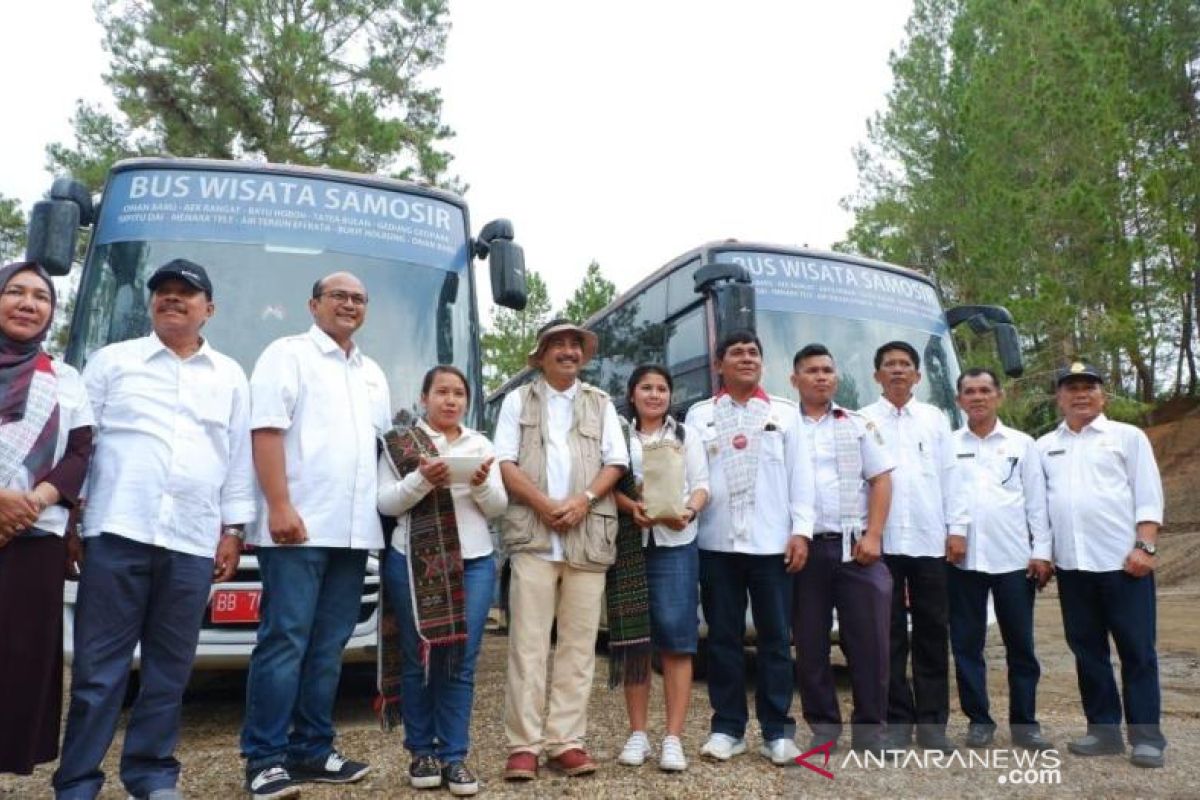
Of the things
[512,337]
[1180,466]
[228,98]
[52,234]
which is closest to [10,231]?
[228,98]

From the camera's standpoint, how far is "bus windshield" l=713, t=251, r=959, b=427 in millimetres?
6605

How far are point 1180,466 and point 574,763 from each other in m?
21.6

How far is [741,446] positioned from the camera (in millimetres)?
4289

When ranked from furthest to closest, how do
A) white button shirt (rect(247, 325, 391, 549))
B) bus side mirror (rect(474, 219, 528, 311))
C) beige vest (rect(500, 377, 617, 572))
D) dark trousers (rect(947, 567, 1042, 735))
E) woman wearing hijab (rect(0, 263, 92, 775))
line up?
bus side mirror (rect(474, 219, 528, 311))
dark trousers (rect(947, 567, 1042, 735))
beige vest (rect(500, 377, 617, 572))
white button shirt (rect(247, 325, 391, 549))
woman wearing hijab (rect(0, 263, 92, 775))

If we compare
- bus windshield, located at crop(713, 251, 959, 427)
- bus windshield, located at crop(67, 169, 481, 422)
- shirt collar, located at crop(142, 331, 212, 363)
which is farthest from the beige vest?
bus windshield, located at crop(713, 251, 959, 427)

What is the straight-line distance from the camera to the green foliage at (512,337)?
3375 cm

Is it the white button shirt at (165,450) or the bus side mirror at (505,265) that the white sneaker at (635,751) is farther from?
the bus side mirror at (505,265)

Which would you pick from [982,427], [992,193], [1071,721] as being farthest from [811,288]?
[992,193]

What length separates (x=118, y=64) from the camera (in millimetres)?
17781

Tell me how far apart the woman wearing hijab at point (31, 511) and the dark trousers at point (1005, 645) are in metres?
3.86

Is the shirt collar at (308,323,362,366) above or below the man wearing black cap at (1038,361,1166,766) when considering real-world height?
above

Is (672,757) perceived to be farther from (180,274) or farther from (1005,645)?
(180,274)

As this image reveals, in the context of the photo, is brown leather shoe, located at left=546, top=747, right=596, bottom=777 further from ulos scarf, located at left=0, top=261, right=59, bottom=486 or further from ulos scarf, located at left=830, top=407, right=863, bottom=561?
ulos scarf, located at left=0, top=261, right=59, bottom=486

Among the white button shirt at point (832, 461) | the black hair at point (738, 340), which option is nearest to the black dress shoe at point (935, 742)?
the white button shirt at point (832, 461)
